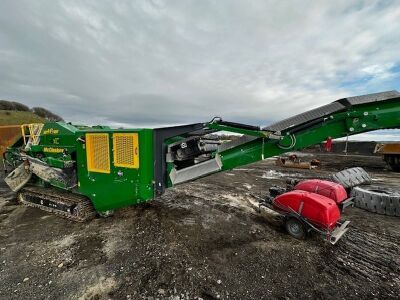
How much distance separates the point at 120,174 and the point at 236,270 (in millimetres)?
2954

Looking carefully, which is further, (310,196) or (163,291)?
(310,196)

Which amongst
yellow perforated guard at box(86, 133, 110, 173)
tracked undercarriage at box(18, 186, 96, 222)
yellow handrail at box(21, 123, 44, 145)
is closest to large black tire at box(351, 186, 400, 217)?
yellow perforated guard at box(86, 133, 110, 173)

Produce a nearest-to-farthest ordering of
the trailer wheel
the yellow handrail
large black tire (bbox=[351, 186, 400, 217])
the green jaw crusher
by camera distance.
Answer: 1. the green jaw crusher
2. the trailer wheel
3. large black tire (bbox=[351, 186, 400, 217])
4. the yellow handrail

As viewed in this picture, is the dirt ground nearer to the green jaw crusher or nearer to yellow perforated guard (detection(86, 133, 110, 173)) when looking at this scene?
the green jaw crusher

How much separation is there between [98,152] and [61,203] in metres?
1.61

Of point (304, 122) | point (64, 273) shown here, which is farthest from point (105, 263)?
point (304, 122)

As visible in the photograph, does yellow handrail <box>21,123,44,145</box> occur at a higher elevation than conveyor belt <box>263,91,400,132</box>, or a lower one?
lower

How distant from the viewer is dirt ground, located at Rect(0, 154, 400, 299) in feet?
10.6

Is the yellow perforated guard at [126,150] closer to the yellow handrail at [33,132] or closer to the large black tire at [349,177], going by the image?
the yellow handrail at [33,132]

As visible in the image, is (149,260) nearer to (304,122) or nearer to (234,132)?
(234,132)

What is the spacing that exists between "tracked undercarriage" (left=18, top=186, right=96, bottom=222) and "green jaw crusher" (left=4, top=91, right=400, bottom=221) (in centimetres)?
2

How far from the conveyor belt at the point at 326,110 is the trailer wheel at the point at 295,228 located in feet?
6.19

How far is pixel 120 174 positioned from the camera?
493 cm

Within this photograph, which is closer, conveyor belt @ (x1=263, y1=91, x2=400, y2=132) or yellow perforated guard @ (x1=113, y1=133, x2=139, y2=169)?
conveyor belt @ (x1=263, y1=91, x2=400, y2=132)
